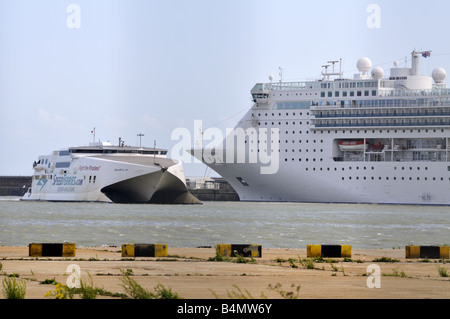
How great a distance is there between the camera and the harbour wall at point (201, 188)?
110 m

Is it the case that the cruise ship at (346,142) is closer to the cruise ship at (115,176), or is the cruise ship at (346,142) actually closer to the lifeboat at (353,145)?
the lifeboat at (353,145)

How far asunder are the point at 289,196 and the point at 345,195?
5299 mm

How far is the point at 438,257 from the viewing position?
65.1 feet

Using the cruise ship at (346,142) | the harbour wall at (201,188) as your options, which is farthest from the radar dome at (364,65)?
the harbour wall at (201,188)

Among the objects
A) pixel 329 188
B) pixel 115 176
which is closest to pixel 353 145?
pixel 329 188

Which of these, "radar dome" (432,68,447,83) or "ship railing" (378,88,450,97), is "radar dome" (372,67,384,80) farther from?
"radar dome" (432,68,447,83)

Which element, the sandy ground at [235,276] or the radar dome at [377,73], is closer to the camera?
the sandy ground at [235,276]

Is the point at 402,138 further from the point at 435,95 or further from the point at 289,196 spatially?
the point at 289,196

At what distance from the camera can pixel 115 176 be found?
Answer: 249ft

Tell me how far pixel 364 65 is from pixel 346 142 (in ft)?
24.4

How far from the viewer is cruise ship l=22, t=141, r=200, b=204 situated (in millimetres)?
75375

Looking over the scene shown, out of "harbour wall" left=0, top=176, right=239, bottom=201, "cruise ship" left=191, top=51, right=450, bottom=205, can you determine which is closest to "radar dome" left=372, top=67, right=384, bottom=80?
"cruise ship" left=191, top=51, right=450, bottom=205

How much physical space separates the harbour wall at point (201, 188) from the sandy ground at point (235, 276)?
295 feet
